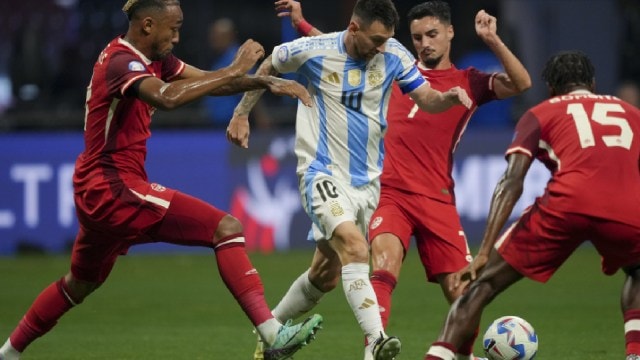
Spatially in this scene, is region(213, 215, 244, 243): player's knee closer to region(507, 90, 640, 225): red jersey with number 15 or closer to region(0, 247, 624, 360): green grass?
region(0, 247, 624, 360): green grass

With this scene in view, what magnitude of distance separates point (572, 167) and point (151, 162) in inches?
414

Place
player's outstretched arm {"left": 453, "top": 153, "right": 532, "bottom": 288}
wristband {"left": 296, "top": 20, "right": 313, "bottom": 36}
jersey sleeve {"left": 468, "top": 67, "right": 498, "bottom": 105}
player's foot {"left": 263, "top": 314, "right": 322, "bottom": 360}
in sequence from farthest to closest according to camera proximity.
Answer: wristband {"left": 296, "top": 20, "right": 313, "bottom": 36} → jersey sleeve {"left": 468, "top": 67, "right": 498, "bottom": 105} → player's foot {"left": 263, "top": 314, "right": 322, "bottom": 360} → player's outstretched arm {"left": 453, "top": 153, "right": 532, "bottom": 288}

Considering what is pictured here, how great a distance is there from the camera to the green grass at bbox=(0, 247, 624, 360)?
32.4 ft

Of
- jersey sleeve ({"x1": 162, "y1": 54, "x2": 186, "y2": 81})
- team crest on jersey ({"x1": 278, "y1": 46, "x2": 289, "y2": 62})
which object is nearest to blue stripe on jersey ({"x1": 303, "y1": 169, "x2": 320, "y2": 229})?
team crest on jersey ({"x1": 278, "y1": 46, "x2": 289, "y2": 62})

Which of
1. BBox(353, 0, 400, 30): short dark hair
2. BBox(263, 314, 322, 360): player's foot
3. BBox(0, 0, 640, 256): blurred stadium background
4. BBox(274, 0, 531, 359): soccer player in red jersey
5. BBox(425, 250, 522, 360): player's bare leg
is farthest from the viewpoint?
BBox(0, 0, 640, 256): blurred stadium background

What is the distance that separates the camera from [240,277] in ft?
27.4

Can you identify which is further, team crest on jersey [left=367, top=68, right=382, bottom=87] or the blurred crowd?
the blurred crowd

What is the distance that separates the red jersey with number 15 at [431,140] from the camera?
368 inches

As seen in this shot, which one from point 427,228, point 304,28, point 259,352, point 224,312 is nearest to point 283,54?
point 304,28

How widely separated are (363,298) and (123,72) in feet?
6.86

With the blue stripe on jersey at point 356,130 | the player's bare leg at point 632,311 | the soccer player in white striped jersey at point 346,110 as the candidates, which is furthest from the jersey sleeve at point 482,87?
the player's bare leg at point 632,311

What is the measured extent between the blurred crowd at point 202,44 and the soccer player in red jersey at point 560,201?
1041 centimetres

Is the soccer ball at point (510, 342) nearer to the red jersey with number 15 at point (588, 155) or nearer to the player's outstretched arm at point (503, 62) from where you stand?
the red jersey with number 15 at point (588, 155)

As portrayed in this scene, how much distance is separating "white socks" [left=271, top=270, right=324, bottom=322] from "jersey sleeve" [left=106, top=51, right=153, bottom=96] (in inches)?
81.7
